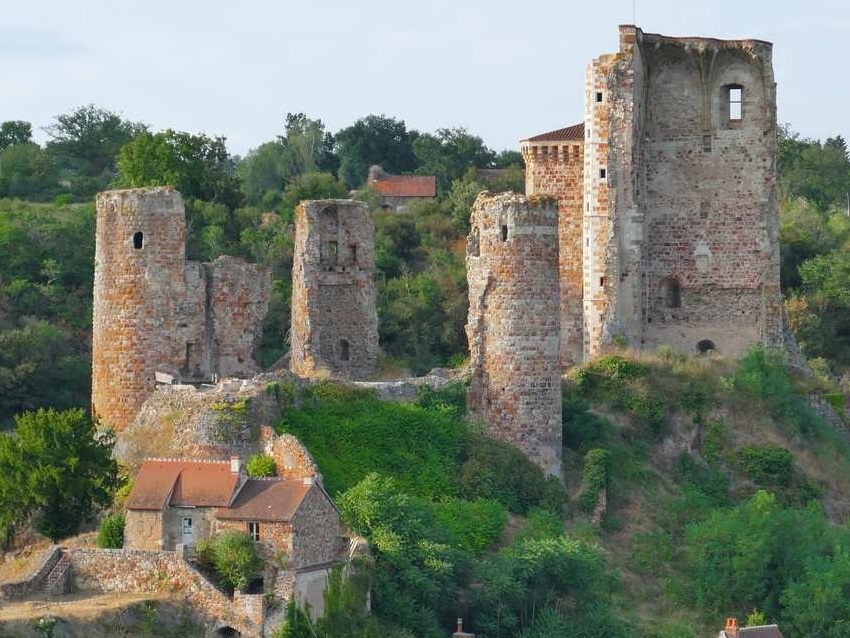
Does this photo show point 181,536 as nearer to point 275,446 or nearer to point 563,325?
point 275,446

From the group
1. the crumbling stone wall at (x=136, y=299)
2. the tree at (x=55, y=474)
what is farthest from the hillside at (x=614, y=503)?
the tree at (x=55, y=474)

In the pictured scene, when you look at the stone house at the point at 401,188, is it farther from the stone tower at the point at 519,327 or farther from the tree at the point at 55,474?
the tree at the point at 55,474

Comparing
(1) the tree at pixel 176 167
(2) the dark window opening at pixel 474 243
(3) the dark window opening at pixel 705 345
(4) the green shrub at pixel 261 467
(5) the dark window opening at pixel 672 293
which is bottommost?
(4) the green shrub at pixel 261 467

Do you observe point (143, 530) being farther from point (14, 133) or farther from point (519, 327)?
point (14, 133)

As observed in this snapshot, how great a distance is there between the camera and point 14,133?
87500 millimetres

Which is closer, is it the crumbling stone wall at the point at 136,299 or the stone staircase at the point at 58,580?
the stone staircase at the point at 58,580

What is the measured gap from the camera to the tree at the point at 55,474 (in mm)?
45969

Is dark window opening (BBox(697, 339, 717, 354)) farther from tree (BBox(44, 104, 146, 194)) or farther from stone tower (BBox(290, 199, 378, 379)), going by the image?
tree (BBox(44, 104, 146, 194))

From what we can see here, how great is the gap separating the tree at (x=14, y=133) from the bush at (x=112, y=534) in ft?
140

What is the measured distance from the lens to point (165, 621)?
141 feet

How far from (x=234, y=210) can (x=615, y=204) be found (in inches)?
715

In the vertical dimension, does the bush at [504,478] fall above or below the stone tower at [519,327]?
below

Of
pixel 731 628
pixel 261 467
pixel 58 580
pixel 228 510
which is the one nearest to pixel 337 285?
pixel 261 467

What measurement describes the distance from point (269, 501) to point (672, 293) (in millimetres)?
15381
